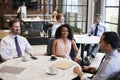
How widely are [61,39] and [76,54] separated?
38 centimetres

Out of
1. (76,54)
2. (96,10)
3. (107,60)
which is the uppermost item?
(96,10)

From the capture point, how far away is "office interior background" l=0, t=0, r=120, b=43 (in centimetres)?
686

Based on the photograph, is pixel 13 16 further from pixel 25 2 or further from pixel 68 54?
pixel 68 54

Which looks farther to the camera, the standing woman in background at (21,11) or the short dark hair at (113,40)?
the standing woman in background at (21,11)

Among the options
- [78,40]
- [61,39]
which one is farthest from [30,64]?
[78,40]

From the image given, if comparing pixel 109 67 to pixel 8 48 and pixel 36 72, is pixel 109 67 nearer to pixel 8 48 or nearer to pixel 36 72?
pixel 36 72

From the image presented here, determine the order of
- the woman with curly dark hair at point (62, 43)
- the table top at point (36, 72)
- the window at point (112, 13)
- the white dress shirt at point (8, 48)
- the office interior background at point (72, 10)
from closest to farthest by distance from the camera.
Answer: the table top at point (36, 72), the white dress shirt at point (8, 48), the woman with curly dark hair at point (62, 43), the window at point (112, 13), the office interior background at point (72, 10)

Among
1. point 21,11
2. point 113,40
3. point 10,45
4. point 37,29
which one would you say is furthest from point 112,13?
point 113,40

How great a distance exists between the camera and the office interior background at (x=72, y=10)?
686 centimetres

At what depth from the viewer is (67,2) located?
720 cm

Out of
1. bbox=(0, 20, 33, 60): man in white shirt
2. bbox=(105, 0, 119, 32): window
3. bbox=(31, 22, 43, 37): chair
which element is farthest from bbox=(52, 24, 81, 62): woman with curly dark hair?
bbox=(31, 22, 43, 37): chair

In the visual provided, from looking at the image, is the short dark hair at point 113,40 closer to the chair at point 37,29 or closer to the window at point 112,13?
the window at point 112,13

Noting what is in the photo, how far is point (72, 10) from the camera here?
734 cm

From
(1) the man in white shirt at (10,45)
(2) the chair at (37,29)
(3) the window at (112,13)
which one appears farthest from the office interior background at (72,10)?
(1) the man in white shirt at (10,45)
